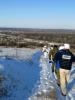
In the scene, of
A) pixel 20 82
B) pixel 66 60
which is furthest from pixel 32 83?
pixel 66 60

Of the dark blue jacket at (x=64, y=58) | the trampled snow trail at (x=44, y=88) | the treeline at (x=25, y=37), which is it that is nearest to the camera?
the trampled snow trail at (x=44, y=88)

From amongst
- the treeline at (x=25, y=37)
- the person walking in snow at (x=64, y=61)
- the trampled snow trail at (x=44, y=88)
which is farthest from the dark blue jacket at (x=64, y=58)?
the treeline at (x=25, y=37)

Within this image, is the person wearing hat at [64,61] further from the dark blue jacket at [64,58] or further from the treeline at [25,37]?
the treeline at [25,37]

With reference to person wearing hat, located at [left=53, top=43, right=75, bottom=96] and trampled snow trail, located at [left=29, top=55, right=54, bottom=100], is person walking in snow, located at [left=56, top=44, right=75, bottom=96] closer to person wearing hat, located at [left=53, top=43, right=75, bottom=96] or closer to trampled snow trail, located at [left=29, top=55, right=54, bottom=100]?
person wearing hat, located at [left=53, top=43, right=75, bottom=96]

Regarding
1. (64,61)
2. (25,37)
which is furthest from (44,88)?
(25,37)

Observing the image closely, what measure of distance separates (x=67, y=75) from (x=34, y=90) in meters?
1.25

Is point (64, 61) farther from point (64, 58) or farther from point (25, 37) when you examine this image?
point (25, 37)

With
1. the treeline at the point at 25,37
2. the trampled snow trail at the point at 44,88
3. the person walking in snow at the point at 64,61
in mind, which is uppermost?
the person walking in snow at the point at 64,61

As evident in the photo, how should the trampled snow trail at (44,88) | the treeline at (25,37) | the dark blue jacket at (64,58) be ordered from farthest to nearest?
the treeline at (25,37), the dark blue jacket at (64,58), the trampled snow trail at (44,88)

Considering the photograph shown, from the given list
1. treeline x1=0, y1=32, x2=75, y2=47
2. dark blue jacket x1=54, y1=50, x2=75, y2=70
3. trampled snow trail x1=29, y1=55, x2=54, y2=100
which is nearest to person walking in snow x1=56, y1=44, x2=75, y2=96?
dark blue jacket x1=54, y1=50, x2=75, y2=70

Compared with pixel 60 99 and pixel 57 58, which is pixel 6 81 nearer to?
pixel 57 58

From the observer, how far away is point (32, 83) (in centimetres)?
1316

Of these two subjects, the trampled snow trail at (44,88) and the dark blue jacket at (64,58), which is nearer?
Result: the trampled snow trail at (44,88)

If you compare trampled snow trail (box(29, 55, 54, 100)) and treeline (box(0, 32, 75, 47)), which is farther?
treeline (box(0, 32, 75, 47))
